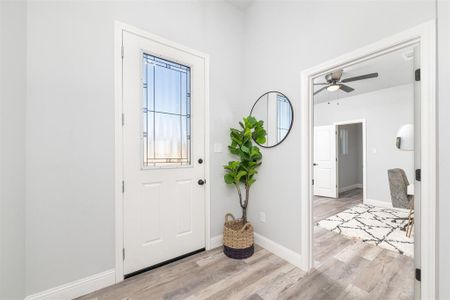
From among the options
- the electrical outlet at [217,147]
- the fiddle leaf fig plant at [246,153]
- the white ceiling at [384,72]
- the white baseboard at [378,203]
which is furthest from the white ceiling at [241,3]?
the white baseboard at [378,203]

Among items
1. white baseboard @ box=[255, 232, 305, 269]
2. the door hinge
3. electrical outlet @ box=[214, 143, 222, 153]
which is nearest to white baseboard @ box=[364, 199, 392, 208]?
white baseboard @ box=[255, 232, 305, 269]

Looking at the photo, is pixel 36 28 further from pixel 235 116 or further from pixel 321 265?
pixel 321 265

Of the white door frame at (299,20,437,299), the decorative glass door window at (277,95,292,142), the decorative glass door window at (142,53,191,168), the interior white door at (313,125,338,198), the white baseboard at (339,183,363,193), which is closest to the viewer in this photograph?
the white door frame at (299,20,437,299)

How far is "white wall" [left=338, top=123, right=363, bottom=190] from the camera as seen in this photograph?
6324 millimetres

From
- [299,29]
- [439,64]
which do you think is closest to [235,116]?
[299,29]

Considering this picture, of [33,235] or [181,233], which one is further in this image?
[181,233]

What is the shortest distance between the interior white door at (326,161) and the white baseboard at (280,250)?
3.54 metres

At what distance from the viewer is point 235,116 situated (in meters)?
2.67

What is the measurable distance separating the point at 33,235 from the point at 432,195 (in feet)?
9.34

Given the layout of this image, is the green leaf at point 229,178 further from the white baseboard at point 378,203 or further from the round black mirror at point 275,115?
the white baseboard at point 378,203

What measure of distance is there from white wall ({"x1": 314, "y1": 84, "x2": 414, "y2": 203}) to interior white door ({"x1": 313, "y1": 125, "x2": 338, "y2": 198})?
619mm

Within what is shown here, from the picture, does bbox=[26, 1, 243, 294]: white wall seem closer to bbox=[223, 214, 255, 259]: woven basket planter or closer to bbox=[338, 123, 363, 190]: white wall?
bbox=[223, 214, 255, 259]: woven basket planter

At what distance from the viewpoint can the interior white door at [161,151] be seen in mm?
1888

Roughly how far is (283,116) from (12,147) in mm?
2346
